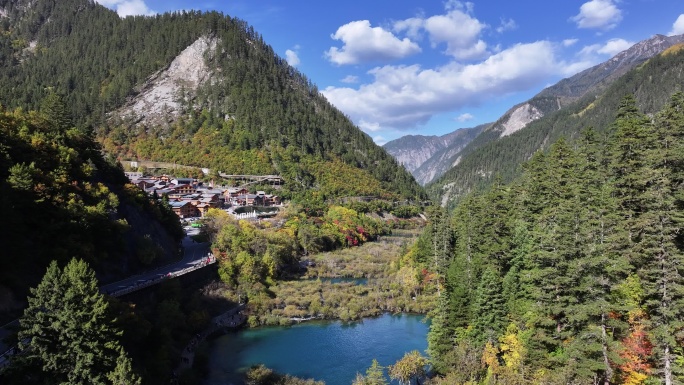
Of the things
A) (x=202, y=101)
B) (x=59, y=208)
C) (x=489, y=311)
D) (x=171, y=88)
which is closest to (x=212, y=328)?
(x=59, y=208)

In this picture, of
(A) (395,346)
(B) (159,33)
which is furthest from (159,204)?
(B) (159,33)

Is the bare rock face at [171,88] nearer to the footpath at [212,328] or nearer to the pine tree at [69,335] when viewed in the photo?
the footpath at [212,328]

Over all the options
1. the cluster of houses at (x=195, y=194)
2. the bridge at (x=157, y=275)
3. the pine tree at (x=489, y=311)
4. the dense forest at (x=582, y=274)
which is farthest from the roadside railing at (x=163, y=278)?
the cluster of houses at (x=195, y=194)

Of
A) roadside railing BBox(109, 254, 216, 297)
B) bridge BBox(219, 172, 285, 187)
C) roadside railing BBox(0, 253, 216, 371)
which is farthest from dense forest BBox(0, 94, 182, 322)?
bridge BBox(219, 172, 285, 187)

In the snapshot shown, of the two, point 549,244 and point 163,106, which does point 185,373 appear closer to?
point 549,244

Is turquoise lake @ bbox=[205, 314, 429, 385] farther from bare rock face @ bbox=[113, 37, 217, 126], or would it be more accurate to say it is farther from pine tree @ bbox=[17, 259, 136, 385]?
bare rock face @ bbox=[113, 37, 217, 126]

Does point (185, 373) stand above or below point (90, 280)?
below

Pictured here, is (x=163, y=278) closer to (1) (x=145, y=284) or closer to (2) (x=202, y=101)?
(1) (x=145, y=284)
